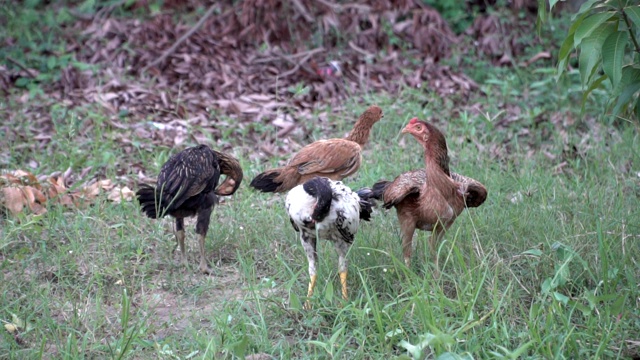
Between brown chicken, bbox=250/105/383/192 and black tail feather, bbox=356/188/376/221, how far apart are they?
0.83 meters

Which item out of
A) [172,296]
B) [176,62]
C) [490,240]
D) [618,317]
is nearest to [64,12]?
[176,62]

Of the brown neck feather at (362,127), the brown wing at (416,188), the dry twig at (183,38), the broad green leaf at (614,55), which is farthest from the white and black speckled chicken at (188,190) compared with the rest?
the dry twig at (183,38)

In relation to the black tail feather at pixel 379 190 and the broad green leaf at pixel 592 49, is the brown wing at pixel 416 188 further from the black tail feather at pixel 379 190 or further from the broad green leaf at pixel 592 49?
the broad green leaf at pixel 592 49

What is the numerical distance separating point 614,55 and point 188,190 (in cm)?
328

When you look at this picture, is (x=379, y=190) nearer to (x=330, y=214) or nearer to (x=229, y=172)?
(x=330, y=214)

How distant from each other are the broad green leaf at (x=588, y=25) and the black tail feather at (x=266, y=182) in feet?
9.77

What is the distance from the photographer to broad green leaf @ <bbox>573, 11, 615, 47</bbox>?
4641mm

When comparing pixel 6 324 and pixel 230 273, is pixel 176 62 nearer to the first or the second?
pixel 230 273

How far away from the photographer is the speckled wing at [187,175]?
20.1 feet

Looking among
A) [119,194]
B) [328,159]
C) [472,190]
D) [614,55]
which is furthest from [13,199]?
[614,55]

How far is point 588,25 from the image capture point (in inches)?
183

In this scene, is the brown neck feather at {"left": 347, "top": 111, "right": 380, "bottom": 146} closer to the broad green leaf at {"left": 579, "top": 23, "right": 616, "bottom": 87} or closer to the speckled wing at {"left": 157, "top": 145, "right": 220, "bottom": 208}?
the speckled wing at {"left": 157, "top": 145, "right": 220, "bottom": 208}

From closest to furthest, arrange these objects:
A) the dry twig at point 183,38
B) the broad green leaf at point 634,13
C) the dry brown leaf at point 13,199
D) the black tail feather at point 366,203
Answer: the broad green leaf at point 634,13 → the black tail feather at point 366,203 → the dry brown leaf at point 13,199 → the dry twig at point 183,38

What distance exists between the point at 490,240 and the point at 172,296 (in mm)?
2501
